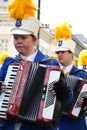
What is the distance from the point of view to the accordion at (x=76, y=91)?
21.0 feet

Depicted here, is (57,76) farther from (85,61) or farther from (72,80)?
(85,61)

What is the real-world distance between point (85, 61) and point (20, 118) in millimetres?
5952

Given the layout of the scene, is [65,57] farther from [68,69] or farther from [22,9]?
[22,9]

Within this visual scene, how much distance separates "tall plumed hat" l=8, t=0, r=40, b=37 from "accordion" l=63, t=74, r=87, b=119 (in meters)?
1.38

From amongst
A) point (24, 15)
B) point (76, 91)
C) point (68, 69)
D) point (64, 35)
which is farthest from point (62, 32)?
point (24, 15)

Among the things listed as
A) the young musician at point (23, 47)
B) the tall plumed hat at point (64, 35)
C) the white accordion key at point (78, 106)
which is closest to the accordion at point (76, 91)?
the white accordion key at point (78, 106)

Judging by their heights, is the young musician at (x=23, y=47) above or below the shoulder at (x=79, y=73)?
above

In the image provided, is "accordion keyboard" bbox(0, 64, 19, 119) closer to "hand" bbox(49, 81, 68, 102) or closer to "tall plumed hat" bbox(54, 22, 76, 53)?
"hand" bbox(49, 81, 68, 102)

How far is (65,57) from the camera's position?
7.12 m

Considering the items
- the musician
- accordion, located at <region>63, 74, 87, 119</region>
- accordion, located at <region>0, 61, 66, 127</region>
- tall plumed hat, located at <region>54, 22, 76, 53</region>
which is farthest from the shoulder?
accordion, located at <region>0, 61, 66, 127</region>

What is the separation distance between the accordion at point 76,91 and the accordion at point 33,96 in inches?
63.8

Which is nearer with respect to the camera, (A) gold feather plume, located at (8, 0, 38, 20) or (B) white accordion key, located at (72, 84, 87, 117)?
(A) gold feather plume, located at (8, 0, 38, 20)

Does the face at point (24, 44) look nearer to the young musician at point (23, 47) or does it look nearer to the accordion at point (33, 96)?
the young musician at point (23, 47)

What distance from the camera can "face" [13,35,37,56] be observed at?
486cm
